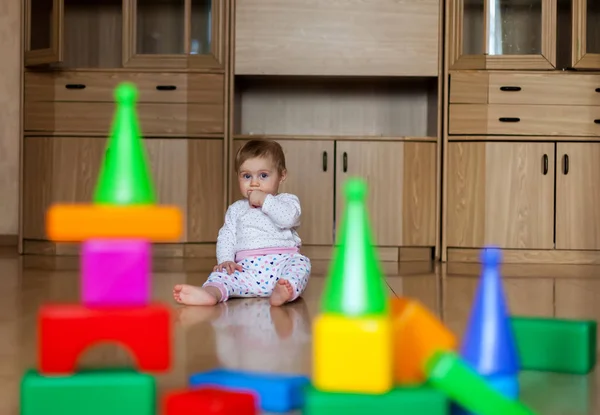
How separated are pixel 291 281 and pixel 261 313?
191 mm

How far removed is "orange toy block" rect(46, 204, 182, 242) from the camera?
0.90 m

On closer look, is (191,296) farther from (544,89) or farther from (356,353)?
(544,89)

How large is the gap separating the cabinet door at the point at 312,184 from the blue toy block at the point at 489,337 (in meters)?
2.62

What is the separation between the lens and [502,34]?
360 centimetres

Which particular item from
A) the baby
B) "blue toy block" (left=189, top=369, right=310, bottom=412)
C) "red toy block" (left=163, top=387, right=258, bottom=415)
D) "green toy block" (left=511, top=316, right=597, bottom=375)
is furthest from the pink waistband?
"red toy block" (left=163, top=387, right=258, bottom=415)

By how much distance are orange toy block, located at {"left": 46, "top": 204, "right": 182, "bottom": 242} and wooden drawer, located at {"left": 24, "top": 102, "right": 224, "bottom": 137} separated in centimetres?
268

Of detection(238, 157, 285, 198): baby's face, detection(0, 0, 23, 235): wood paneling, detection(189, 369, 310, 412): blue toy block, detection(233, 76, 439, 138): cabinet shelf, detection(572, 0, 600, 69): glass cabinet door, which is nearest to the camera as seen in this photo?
detection(189, 369, 310, 412): blue toy block

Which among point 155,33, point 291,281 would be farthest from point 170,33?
point 291,281

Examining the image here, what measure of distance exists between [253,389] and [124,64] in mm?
2772

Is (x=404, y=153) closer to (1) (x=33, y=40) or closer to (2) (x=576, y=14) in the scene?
(2) (x=576, y=14)

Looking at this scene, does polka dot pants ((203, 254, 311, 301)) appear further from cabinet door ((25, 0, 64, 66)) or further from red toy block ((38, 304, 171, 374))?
cabinet door ((25, 0, 64, 66))

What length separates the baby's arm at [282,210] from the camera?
2.22 meters

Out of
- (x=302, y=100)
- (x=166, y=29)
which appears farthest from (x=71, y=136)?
(x=302, y=100)

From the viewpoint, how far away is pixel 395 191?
3609mm
